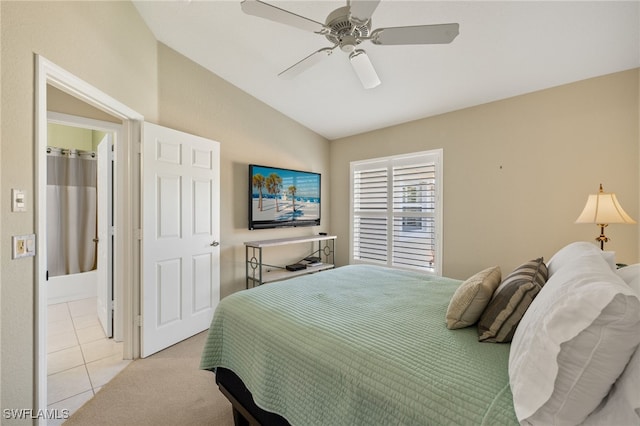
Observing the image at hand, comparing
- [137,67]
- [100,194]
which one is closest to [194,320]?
[100,194]

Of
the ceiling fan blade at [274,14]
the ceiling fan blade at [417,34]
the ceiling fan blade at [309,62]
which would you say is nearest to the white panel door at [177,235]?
the ceiling fan blade at [309,62]

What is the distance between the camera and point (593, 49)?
86.7 inches

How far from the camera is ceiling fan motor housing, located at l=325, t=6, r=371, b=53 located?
1.52 m

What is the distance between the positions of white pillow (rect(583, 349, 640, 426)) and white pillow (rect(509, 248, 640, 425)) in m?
0.01

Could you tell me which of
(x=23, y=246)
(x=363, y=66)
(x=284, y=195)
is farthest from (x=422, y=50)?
(x=23, y=246)

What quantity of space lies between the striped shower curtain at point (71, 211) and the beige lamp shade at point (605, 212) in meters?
5.44

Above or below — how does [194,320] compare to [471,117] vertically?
below

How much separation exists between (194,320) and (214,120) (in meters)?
2.24

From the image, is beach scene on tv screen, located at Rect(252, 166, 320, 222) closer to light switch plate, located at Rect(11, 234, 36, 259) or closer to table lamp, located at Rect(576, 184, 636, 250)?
light switch plate, located at Rect(11, 234, 36, 259)

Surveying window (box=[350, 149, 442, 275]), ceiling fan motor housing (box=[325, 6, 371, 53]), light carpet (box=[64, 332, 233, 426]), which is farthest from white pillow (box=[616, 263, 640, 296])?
window (box=[350, 149, 442, 275])

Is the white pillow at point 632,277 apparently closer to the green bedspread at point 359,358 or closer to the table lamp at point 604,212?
the green bedspread at point 359,358

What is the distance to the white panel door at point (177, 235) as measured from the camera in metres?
2.54

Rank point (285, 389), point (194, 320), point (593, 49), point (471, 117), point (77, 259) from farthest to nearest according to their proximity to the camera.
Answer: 1. point (77, 259)
2. point (471, 117)
3. point (194, 320)
4. point (593, 49)
5. point (285, 389)

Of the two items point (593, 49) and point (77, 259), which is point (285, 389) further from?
point (77, 259)
